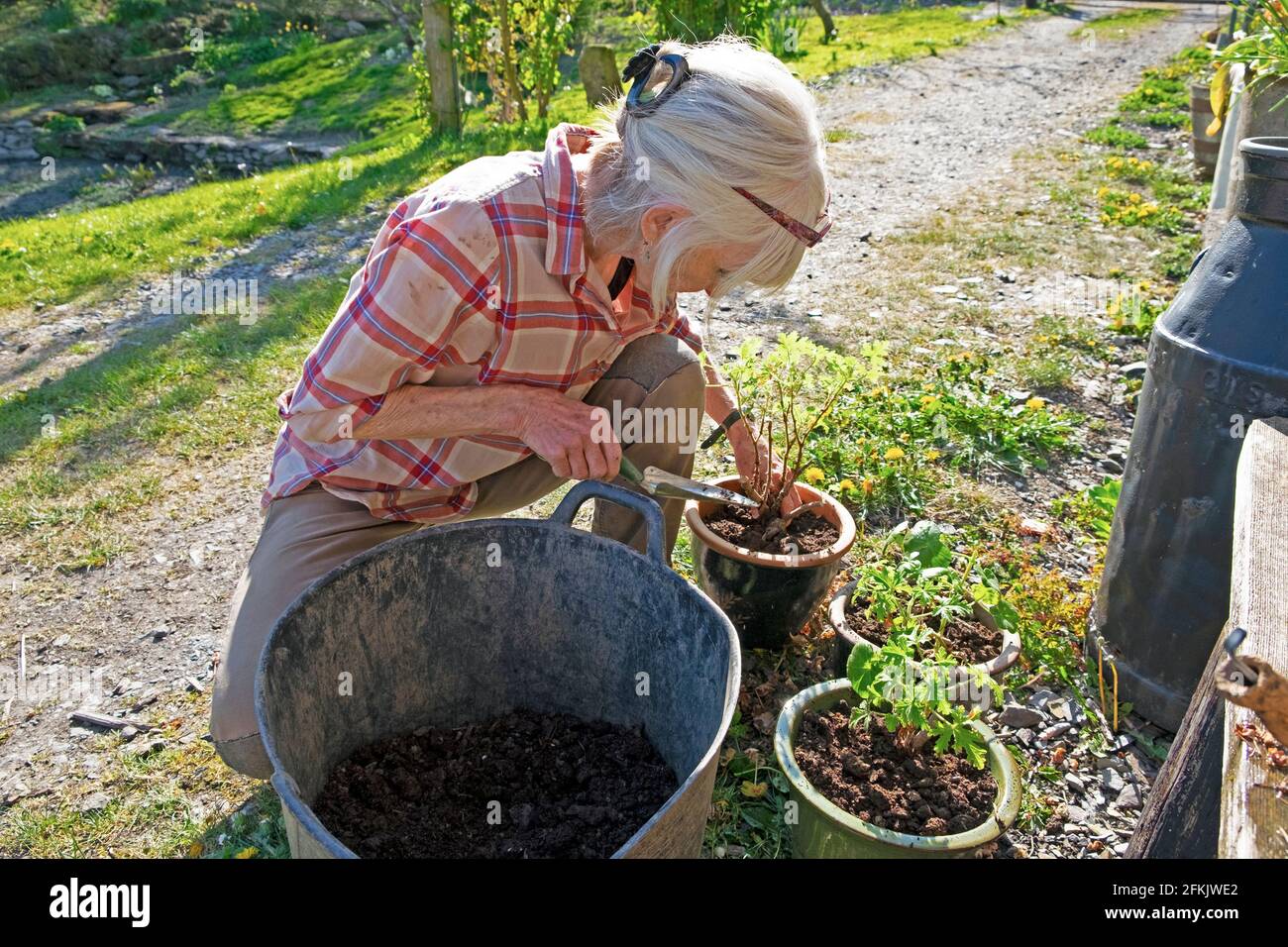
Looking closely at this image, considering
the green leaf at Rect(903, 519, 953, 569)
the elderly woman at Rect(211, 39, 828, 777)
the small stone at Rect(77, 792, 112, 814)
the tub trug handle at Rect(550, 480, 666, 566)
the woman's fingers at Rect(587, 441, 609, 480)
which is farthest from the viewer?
the green leaf at Rect(903, 519, 953, 569)

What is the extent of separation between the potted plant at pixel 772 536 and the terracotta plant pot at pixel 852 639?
3.6 inches

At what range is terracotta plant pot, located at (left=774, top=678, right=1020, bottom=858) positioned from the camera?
5.76 ft

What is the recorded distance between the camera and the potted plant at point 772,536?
7.94 feet

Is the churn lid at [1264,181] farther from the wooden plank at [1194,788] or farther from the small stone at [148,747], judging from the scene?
the small stone at [148,747]

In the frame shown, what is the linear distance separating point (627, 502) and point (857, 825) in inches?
30.8

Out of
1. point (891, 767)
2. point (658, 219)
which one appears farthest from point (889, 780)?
point (658, 219)

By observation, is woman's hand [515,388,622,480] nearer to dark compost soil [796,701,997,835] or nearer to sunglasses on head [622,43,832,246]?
sunglasses on head [622,43,832,246]

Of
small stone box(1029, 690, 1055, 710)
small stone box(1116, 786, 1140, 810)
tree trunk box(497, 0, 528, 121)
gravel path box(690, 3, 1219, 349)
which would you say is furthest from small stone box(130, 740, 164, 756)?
tree trunk box(497, 0, 528, 121)

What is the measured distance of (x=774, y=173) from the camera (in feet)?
5.98

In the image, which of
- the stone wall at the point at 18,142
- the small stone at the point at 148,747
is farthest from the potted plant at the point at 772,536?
the stone wall at the point at 18,142

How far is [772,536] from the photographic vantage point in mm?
2547

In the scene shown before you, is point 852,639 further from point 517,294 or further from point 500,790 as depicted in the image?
point 517,294

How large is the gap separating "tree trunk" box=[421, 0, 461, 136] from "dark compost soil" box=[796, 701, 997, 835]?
8.08m

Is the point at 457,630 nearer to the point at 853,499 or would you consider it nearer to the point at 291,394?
the point at 291,394
